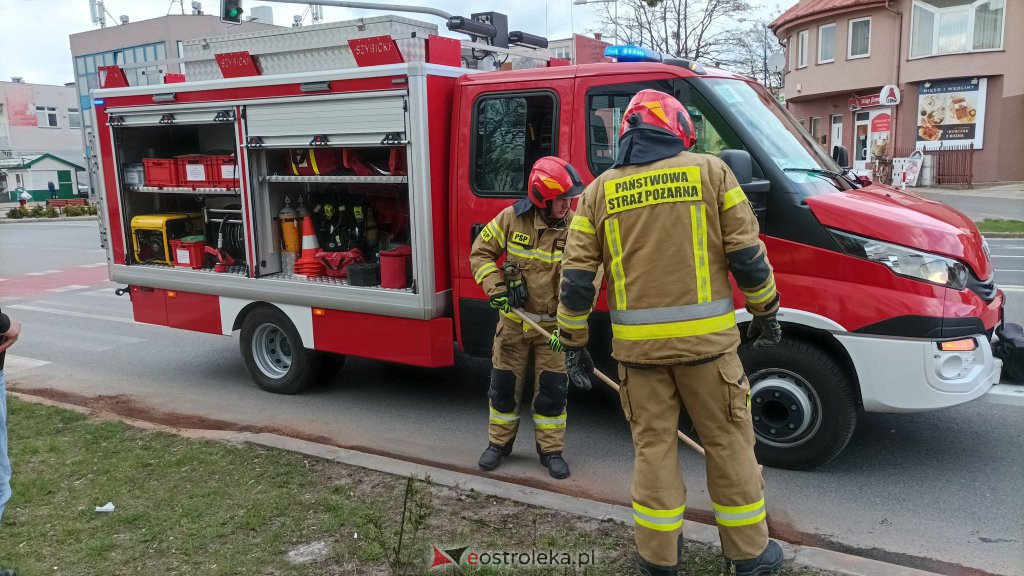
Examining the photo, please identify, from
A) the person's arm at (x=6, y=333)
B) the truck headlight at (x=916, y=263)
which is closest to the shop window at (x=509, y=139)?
the truck headlight at (x=916, y=263)

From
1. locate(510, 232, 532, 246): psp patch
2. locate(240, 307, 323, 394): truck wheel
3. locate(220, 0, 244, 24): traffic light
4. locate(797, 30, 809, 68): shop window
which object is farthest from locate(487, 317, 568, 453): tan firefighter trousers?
locate(797, 30, 809, 68): shop window

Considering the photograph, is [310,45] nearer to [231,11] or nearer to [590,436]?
[590,436]

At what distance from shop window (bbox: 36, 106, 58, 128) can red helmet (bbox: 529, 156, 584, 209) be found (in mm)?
71055

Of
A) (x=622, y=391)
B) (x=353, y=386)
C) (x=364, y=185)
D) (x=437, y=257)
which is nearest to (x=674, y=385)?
(x=622, y=391)

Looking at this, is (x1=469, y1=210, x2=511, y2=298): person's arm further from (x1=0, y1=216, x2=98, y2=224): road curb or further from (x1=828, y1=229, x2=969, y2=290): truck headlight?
(x1=0, y1=216, x2=98, y2=224): road curb

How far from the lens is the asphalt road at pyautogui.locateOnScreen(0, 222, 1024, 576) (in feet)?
12.9

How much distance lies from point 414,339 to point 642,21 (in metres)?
28.7

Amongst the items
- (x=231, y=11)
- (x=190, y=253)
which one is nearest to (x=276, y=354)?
(x=190, y=253)

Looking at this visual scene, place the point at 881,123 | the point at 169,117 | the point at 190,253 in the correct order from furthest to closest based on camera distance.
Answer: the point at 881,123 → the point at 190,253 → the point at 169,117

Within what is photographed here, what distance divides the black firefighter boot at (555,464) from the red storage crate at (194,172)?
3.69 meters

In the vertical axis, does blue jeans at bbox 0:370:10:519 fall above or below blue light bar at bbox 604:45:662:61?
below

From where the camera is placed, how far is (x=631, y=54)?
5.07m

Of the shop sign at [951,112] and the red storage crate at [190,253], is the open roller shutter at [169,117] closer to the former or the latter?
the red storage crate at [190,253]

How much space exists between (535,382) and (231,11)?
1378cm
